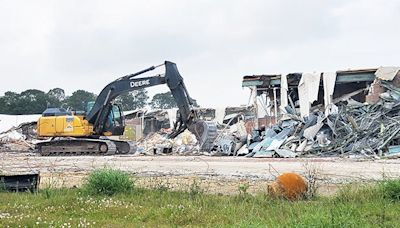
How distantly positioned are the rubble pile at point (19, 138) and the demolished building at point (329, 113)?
1711 cm

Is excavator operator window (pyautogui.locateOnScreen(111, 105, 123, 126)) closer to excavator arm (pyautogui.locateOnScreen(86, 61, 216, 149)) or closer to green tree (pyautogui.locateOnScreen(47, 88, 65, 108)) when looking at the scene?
excavator arm (pyautogui.locateOnScreen(86, 61, 216, 149))

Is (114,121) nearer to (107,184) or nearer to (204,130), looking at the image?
(204,130)

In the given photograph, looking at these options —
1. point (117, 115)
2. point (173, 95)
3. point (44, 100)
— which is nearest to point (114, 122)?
point (117, 115)

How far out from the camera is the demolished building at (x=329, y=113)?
22219mm

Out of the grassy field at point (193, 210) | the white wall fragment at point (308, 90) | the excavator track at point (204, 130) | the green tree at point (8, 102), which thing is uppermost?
the green tree at point (8, 102)

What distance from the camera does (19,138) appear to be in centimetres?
4444

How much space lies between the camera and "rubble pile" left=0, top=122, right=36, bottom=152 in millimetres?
37250

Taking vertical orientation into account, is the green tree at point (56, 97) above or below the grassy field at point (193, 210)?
above

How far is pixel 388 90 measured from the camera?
1035 inches

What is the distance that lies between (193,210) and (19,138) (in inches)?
1582

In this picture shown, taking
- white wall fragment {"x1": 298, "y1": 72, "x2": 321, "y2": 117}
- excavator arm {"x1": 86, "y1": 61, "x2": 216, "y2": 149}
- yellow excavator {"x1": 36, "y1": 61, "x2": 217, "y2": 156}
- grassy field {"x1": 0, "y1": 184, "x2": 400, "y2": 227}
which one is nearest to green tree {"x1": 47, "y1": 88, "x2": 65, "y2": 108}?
yellow excavator {"x1": 36, "y1": 61, "x2": 217, "y2": 156}

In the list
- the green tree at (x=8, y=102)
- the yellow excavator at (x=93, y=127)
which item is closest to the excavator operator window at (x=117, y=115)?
the yellow excavator at (x=93, y=127)

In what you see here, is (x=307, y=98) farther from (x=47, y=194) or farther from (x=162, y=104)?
(x=162, y=104)

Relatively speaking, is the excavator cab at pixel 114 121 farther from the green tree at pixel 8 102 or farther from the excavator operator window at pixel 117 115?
the green tree at pixel 8 102
